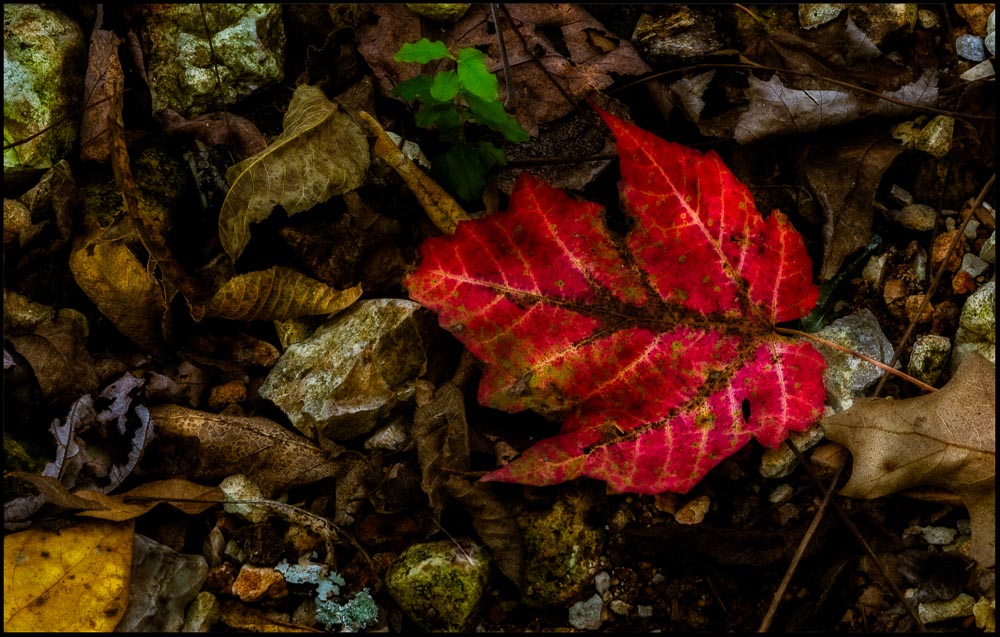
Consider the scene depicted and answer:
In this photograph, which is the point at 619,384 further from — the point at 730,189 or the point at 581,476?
the point at 730,189

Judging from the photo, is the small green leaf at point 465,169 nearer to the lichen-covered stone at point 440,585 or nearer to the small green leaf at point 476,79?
the small green leaf at point 476,79

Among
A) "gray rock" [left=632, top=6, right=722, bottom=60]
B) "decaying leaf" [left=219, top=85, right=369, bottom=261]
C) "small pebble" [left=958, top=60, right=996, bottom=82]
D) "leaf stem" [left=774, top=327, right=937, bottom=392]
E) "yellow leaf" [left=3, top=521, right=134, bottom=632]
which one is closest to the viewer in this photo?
"yellow leaf" [left=3, top=521, right=134, bottom=632]

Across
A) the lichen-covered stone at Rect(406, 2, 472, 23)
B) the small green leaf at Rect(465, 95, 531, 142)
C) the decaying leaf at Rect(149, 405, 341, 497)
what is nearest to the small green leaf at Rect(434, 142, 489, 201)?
the small green leaf at Rect(465, 95, 531, 142)

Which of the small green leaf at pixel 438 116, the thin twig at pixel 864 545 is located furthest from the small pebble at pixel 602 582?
the small green leaf at pixel 438 116

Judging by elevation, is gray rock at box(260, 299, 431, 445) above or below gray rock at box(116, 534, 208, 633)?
above

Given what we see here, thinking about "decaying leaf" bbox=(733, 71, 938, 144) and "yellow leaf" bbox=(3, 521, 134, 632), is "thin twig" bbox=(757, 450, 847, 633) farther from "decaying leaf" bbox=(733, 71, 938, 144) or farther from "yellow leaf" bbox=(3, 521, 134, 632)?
"yellow leaf" bbox=(3, 521, 134, 632)
